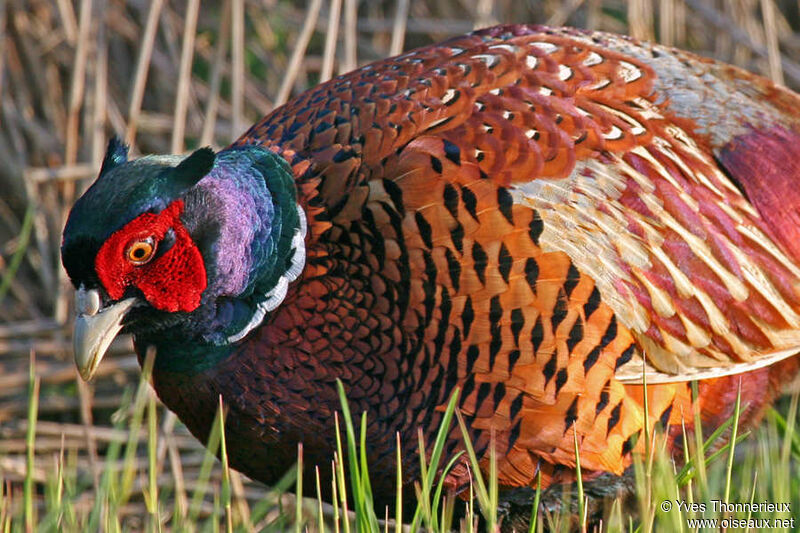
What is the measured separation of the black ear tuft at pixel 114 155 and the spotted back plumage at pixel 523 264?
1.39 feet

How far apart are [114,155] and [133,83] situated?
74.4 inches

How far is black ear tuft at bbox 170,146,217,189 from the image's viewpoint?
9.68 ft

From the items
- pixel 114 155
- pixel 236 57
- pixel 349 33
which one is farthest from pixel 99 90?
pixel 114 155

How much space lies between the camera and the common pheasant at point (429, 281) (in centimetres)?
303

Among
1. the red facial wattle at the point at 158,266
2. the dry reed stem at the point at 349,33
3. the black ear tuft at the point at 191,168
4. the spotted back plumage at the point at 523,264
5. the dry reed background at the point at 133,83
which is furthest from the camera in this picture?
the dry reed background at the point at 133,83

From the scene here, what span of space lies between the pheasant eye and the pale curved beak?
13cm

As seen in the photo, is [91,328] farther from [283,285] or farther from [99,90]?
[99,90]

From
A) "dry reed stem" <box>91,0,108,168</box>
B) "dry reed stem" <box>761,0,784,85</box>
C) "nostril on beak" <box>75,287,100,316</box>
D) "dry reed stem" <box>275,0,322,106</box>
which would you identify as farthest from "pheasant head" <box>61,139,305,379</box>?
"dry reed stem" <box>761,0,784,85</box>

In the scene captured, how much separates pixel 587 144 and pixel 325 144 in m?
0.79

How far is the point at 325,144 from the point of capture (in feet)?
10.7

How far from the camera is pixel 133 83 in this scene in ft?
16.1

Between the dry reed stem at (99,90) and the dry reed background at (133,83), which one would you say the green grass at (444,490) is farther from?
the dry reed stem at (99,90)

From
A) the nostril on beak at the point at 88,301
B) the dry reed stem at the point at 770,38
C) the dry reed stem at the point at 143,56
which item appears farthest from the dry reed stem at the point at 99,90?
the dry reed stem at the point at 770,38

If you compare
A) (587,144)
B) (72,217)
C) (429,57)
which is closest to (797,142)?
(587,144)
